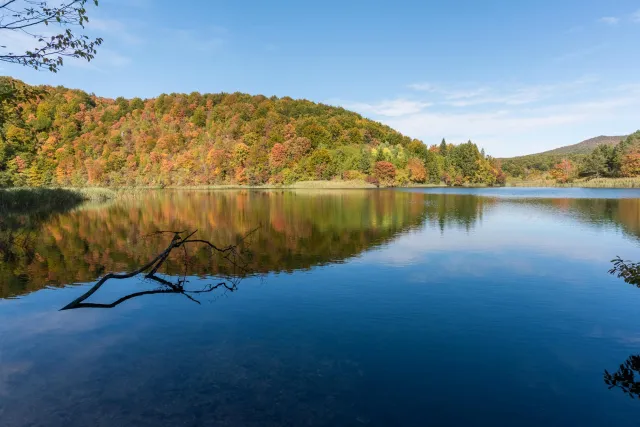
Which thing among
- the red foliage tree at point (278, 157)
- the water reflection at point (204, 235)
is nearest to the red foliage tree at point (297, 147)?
the red foliage tree at point (278, 157)

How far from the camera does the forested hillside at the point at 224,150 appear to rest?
15312cm

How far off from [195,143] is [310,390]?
183 meters

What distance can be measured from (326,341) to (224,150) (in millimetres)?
161072

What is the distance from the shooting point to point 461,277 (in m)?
17.5

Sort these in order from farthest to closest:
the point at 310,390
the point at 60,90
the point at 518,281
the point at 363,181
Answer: the point at 60,90
the point at 363,181
the point at 518,281
the point at 310,390

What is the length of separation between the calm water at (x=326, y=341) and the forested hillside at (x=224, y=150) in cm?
12796

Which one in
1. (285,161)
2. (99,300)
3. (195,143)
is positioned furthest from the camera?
(195,143)

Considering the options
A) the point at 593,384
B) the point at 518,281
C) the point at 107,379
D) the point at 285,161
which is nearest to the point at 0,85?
the point at 107,379

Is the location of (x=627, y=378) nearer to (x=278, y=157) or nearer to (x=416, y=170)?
(x=278, y=157)

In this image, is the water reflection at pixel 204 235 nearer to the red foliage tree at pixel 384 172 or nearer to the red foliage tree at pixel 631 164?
the red foliage tree at pixel 384 172

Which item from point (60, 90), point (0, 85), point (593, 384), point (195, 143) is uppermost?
point (60, 90)

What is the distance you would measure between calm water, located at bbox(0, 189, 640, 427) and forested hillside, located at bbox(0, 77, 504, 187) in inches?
5038

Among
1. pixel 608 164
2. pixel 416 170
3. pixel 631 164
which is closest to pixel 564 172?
pixel 608 164

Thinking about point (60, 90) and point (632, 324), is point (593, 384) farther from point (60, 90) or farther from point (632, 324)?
point (60, 90)
